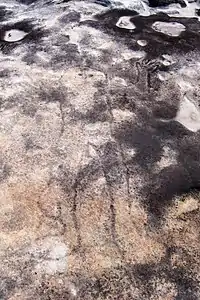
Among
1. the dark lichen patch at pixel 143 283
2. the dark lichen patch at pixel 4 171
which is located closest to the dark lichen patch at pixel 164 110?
the dark lichen patch at pixel 4 171

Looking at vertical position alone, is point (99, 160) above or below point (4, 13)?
below

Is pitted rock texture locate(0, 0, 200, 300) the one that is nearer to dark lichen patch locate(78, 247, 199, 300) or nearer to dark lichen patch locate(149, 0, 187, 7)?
dark lichen patch locate(78, 247, 199, 300)

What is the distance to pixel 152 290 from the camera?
10.1 ft

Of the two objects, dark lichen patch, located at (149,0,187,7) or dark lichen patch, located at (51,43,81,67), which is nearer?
dark lichen patch, located at (51,43,81,67)

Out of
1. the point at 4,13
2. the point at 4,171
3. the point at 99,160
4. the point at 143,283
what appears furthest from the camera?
the point at 4,13

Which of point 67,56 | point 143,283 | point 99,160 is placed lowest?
point 143,283

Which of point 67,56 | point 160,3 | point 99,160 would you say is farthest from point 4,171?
point 160,3

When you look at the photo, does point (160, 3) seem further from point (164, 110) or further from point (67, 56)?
point (164, 110)

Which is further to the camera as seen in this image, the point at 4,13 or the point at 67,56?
the point at 4,13

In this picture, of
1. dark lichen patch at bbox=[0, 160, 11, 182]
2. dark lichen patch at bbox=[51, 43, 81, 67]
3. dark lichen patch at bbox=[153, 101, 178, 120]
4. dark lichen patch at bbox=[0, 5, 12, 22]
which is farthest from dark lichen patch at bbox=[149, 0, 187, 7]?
dark lichen patch at bbox=[0, 160, 11, 182]

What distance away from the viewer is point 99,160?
4.07 meters

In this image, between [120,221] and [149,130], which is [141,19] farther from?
[120,221]

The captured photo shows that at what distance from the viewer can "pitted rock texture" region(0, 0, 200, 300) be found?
10.4 feet

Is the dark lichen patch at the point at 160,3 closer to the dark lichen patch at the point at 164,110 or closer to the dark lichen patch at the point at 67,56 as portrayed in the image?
the dark lichen patch at the point at 67,56
